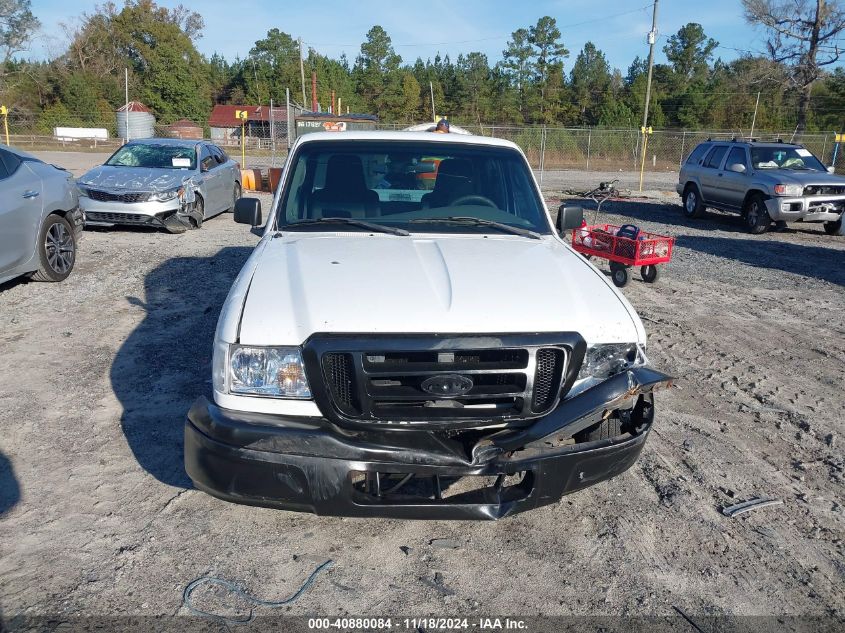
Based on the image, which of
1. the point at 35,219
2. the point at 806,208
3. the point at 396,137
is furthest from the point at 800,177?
the point at 35,219

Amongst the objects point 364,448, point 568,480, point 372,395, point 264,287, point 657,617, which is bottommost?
point 657,617

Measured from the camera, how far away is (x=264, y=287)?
3.35 m

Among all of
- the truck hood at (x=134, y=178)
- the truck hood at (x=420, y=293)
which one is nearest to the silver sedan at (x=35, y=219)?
the truck hood at (x=134, y=178)

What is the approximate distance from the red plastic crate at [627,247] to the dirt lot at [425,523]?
2.52 metres

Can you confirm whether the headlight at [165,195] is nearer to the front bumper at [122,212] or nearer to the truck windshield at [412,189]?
the front bumper at [122,212]

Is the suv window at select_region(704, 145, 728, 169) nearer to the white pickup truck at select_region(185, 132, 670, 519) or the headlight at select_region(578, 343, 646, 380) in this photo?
the white pickup truck at select_region(185, 132, 670, 519)

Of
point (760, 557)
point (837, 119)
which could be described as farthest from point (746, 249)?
point (837, 119)

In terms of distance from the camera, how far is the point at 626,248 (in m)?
9.10

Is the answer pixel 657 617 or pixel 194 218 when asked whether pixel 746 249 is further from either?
pixel 657 617

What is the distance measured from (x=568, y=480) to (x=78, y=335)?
5.17 meters

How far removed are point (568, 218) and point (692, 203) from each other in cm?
1383

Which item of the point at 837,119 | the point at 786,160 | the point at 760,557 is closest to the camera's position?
the point at 760,557

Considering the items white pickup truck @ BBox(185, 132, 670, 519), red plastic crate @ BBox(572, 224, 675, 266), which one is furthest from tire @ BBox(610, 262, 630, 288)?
white pickup truck @ BBox(185, 132, 670, 519)

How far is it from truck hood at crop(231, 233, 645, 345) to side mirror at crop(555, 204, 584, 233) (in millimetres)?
957
